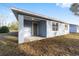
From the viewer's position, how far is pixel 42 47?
860cm

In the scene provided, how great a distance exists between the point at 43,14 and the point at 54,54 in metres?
2.49

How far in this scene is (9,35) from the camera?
954 cm

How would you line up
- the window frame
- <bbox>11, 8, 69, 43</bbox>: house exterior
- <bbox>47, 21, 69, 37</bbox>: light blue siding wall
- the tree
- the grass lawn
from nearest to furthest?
1. the grass lawn
2. the tree
3. <bbox>11, 8, 69, 43</bbox>: house exterior
4. <bbox>47, 21, 69, 37</bbox>: light blue siding wall
5. the window frame

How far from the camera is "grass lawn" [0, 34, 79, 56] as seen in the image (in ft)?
27.2

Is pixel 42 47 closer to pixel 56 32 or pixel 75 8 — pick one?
pixel 75 8

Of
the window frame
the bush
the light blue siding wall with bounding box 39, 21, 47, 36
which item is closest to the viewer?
the bush

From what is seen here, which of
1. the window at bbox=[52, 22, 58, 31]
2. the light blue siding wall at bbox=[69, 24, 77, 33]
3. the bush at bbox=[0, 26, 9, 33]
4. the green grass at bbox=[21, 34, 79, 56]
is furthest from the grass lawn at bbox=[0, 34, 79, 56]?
the window at bbox=[52, 22, 58, 31]

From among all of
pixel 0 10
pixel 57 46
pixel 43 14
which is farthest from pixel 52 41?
pixel 0 10

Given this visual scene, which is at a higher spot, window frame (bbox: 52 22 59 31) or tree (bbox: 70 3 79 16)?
tree (bbox: 70 3 79 16)

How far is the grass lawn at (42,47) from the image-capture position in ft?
27.2

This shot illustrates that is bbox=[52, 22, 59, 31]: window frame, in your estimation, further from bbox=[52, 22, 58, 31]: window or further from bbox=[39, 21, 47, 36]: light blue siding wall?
bbox=[39, 21, 47, 36]: light blue siding wall

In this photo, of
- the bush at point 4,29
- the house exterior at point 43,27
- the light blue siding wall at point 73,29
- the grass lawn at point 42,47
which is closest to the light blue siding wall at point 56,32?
the house exterior at point 43,27

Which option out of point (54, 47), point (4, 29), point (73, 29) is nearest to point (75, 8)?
point (73, 29)

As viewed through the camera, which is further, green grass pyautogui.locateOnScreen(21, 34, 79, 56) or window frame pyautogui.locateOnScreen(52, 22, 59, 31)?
window frame pyautogui.locateOnScreen(52, 22, 59, 31)
